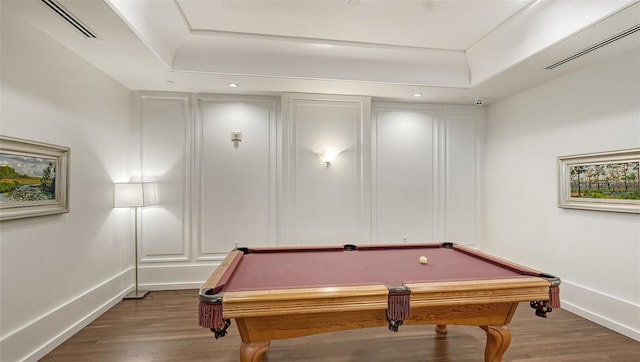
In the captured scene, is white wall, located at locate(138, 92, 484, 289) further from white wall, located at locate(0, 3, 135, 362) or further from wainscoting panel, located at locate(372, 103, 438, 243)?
white wall, located at locate(0, 3, 135, 362)

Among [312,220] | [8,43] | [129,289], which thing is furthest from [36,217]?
[312,220]

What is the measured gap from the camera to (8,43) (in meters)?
2.04

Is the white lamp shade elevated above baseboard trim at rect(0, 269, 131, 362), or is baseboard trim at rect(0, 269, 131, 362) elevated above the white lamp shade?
the white lamp shade

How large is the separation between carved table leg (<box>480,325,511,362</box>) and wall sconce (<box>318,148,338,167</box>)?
2.59 meters

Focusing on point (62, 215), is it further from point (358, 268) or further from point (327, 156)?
point (327, 156)

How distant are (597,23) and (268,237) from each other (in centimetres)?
396

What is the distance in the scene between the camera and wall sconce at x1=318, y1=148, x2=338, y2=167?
12.7 ft

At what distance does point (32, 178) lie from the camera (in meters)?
2.26

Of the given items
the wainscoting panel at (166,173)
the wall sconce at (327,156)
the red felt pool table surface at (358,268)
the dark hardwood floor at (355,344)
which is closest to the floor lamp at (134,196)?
the wainscoting panel at (166,173)

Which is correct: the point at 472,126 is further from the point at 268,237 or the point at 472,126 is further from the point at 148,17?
the point at 148,17

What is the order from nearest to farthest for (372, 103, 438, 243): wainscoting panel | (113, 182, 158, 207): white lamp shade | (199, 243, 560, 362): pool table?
(199, 243, 560, 362): pool table
(113, 182, 158, 207): white lamp shade
(372, 103, 438, 243): wainscoting panel

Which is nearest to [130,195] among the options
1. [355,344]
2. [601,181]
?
[355,344]

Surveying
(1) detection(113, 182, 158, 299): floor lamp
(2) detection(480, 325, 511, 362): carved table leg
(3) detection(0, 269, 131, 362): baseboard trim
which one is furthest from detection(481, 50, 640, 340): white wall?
(3) detection(0, 269, 131, 362): baseboard trim

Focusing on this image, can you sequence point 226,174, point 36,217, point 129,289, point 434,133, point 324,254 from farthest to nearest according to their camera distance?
point 434,133, point 226,174, point 129,289, point 324,254, point 36,217
